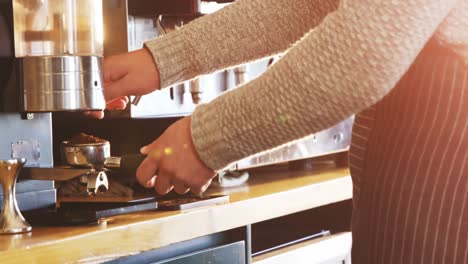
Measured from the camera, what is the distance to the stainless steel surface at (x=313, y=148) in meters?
2.02

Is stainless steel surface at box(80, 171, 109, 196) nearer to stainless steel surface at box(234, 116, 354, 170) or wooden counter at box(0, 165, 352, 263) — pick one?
wooden counter at box(0, 165, 352, 263)

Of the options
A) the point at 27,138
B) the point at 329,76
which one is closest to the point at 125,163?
the point at 27,138

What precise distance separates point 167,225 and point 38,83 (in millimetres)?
314

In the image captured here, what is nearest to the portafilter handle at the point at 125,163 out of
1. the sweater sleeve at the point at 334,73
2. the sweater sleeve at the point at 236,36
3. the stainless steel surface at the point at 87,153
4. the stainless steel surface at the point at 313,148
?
the stainless steel surface at the point at 87,153

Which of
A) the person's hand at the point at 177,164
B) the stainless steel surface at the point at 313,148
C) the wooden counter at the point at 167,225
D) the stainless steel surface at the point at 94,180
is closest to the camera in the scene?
the person's hand at the point at 177,164

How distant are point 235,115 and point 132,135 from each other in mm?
1017

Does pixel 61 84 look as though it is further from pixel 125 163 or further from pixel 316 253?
pixel 316 253

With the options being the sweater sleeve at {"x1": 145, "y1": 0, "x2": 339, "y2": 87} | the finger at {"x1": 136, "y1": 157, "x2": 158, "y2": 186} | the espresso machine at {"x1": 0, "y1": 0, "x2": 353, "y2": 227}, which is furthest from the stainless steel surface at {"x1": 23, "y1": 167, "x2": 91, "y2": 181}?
the finger at {"x1": 136, "y1": 157, "x2": 158, "y2": 186}

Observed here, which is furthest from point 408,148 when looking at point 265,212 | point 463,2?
point 265,212

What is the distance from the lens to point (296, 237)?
6.93ft

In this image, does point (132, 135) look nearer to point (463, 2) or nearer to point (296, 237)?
point (296, 237)

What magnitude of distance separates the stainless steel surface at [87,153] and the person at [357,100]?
0.25 m

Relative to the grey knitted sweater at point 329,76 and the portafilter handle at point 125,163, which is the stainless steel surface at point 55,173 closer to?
the portafilter handle at point 125,163

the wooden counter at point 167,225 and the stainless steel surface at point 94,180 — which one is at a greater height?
the stainless steel surface at point 94,180
